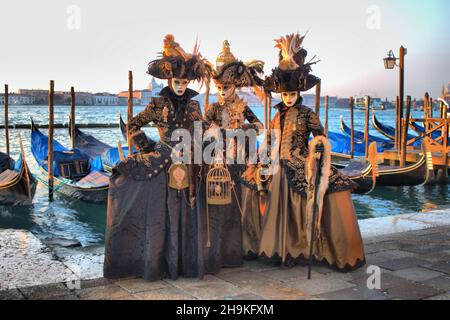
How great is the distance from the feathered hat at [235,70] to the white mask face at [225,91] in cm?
3

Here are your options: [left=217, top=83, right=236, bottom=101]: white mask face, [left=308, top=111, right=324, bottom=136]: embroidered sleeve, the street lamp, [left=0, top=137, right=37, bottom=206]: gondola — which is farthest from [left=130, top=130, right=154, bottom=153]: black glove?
the street lamp

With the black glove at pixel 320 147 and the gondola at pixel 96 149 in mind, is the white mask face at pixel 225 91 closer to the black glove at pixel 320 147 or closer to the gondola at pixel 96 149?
the black glove at pixel 320 147

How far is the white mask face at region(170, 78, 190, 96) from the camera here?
3.71m

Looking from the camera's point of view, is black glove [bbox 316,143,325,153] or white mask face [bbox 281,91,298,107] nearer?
black glove [bbox 316,143,325,153]

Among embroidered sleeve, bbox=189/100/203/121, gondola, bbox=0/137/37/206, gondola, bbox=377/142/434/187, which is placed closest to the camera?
embroidered sleeve, bbox=189/100/203/121

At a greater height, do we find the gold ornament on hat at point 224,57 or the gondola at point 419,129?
the gold ornament on hat at point 224,57

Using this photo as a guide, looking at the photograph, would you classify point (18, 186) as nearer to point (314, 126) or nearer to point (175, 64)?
point (175, 64)

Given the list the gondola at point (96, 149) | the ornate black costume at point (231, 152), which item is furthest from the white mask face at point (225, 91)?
the gondola at point (96, 149)

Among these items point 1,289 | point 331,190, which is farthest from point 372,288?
point 1,289

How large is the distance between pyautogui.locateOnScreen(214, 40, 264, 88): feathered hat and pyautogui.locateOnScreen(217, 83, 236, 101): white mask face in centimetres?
3

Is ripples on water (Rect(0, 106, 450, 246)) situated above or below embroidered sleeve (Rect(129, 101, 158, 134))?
below

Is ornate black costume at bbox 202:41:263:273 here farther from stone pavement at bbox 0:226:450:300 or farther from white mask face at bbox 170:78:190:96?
white mask face at bbox 170:78:190:96

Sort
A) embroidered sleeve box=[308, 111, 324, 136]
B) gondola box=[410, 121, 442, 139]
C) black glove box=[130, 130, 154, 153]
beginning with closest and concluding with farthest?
black glove box=[130, 130, 154, 153] → embroidered sleeve box=[308, 111, 324, 136] → gondola box=[410, 121, 442, 139]

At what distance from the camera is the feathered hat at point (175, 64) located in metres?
3.68
